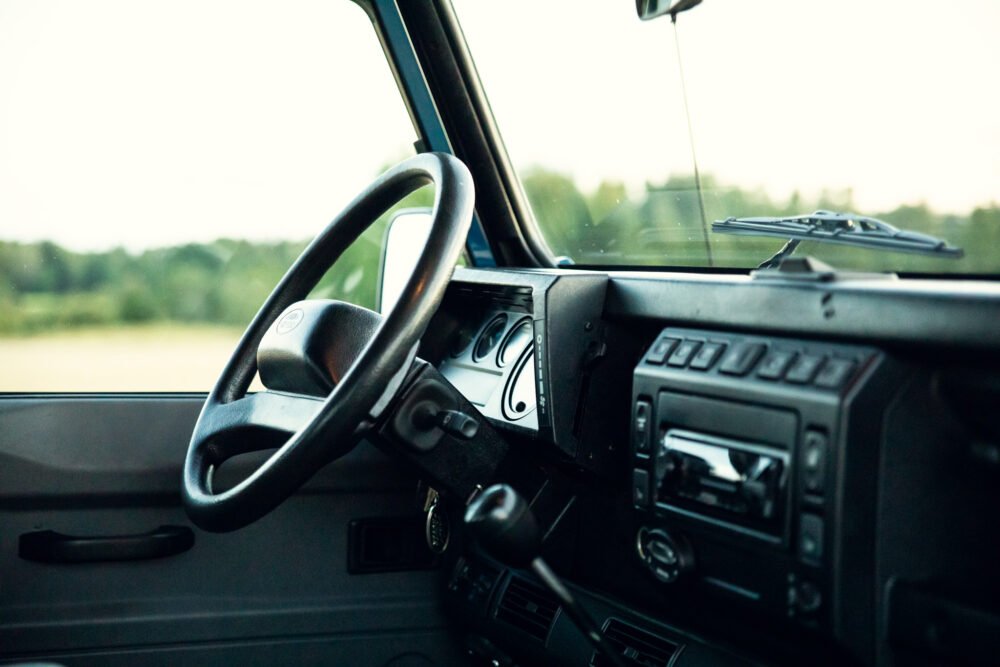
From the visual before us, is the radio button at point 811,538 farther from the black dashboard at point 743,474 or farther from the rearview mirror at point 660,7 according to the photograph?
the rearview mirror at point 660,7

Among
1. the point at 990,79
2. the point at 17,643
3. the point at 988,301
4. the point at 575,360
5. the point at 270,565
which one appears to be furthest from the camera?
the point at 270,565

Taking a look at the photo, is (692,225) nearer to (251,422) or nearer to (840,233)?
(840,233)

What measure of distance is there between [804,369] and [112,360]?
1.66 meters

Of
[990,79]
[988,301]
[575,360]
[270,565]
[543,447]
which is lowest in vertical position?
[270,565]

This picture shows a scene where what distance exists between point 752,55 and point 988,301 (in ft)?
2.96

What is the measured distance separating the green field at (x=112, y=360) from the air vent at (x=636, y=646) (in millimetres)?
1092

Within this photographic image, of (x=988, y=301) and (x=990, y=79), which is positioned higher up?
(x=990, y=79)

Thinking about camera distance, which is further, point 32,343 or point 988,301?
point 32,343

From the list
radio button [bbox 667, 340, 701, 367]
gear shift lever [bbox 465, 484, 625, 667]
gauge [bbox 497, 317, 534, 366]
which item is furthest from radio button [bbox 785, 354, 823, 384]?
gauge [bbox 497, 317, 534, 366]

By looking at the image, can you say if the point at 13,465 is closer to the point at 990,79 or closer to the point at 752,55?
the point at 752,55

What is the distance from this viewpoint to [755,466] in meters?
1.60

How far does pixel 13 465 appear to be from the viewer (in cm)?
233

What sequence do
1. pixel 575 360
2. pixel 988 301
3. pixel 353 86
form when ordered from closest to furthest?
pixel 988 301
pixel 575 360
pixel 353 86

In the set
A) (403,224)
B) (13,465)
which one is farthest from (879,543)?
(13,465)
